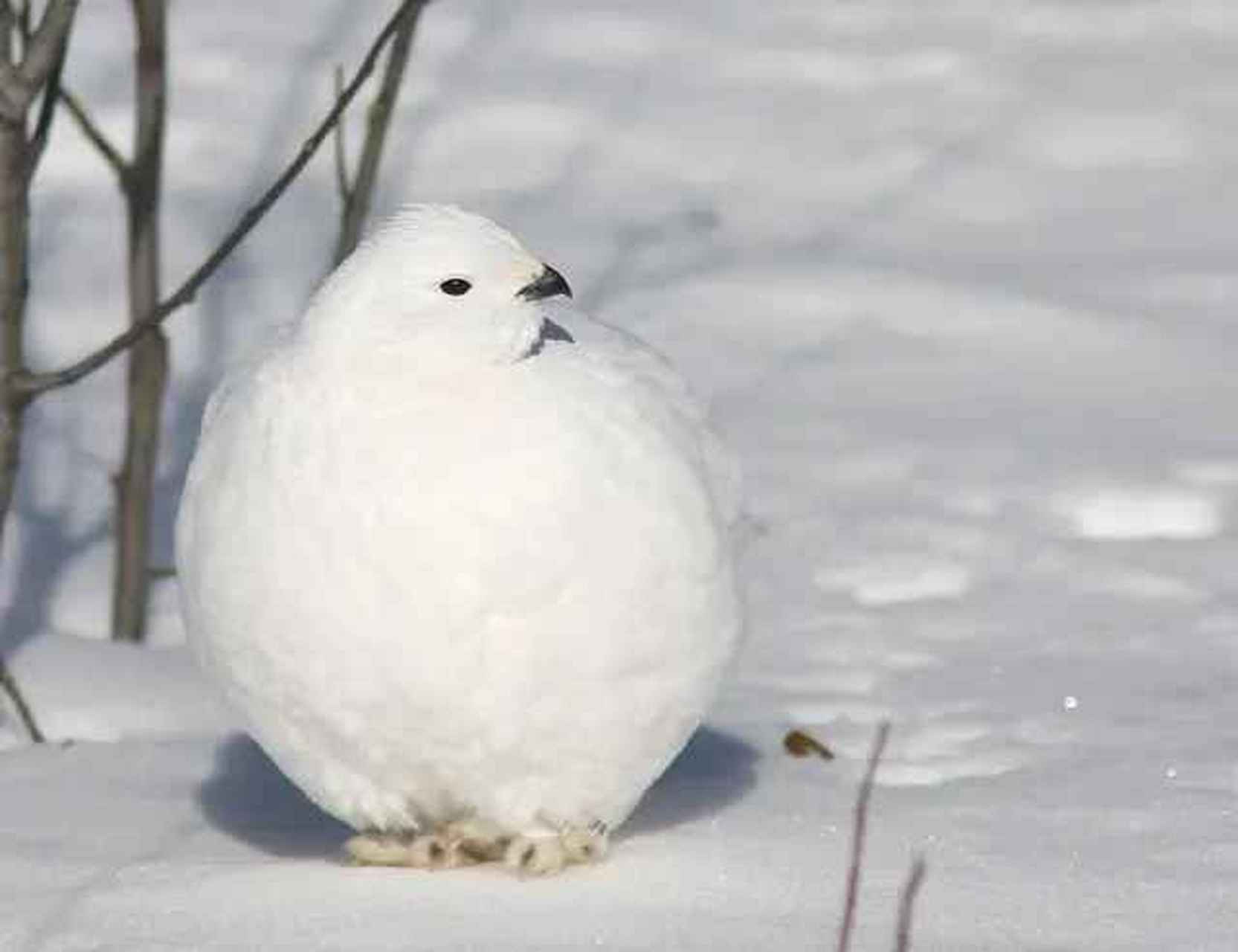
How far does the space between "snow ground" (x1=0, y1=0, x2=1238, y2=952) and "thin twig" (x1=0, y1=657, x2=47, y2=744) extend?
0.04m

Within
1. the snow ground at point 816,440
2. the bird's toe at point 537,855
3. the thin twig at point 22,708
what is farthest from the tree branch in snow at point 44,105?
the bird's toe at point 537,855

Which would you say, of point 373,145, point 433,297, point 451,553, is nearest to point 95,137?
point 373,145

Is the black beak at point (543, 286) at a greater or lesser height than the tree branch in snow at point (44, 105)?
greater

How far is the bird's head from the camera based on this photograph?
3691 mm

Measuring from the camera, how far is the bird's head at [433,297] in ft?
12.1

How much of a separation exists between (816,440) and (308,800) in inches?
65.0

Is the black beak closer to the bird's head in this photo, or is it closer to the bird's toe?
the bird's head

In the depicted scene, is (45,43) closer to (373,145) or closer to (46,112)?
(46,112)

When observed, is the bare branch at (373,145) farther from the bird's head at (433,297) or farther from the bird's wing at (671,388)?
the bird's head at (433,297)

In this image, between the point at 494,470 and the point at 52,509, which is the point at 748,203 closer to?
the point at 52,509

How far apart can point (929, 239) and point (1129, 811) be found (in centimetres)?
264

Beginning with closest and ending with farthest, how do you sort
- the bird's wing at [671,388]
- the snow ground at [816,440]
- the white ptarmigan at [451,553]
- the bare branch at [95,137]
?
the white ptarmigan at [451,553] < the snow ground at [816,440] < the bird's wing at [671,388] < the bare branch at [95,137]

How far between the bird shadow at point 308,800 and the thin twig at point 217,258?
542mm

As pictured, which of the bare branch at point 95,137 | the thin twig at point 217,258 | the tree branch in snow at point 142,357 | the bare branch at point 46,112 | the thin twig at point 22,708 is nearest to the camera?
the thin twig at point 217,258
